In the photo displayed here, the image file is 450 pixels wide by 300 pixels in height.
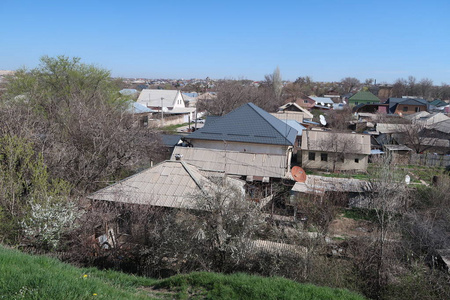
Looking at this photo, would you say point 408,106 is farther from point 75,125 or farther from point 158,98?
point 75,125

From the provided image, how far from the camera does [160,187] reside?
11742 millimetres

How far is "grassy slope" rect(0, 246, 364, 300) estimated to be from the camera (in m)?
4.86

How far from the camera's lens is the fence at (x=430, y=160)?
82.5ft

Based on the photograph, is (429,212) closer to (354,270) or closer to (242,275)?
(354,270)

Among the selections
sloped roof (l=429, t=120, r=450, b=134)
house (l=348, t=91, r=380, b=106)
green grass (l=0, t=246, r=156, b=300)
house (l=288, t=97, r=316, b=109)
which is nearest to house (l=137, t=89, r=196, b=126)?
house (l=288, t=97, r=316, b=109)

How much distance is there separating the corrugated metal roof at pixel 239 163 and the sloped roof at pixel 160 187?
4.40 m

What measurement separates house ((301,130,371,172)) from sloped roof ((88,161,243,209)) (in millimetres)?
13833

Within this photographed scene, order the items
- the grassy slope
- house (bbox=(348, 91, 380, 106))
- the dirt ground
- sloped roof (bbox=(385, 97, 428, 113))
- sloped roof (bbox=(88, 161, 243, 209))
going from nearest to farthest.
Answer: the grassy slope
sloped roof (bbox=(88, 161, 243, 209))
the dirt ground
sloped roof (bbox=(385, 97, 428, 113))
house (bbox=(348, 91, 380, 106))

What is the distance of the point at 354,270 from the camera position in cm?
867

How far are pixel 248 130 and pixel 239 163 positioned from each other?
5645 mm

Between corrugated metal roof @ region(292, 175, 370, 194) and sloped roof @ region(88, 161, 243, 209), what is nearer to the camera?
sloped roof @ region(88, 161, 243, 209)

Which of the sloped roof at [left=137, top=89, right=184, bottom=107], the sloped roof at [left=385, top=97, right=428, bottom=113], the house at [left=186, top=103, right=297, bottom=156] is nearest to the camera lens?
the house at [left=186, top=103, right=297, bottom=156]

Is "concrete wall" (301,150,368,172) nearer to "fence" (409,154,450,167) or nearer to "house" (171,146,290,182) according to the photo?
"fence" (409,154,450,167)

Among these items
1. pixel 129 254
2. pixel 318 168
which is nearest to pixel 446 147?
pixel 318 168
